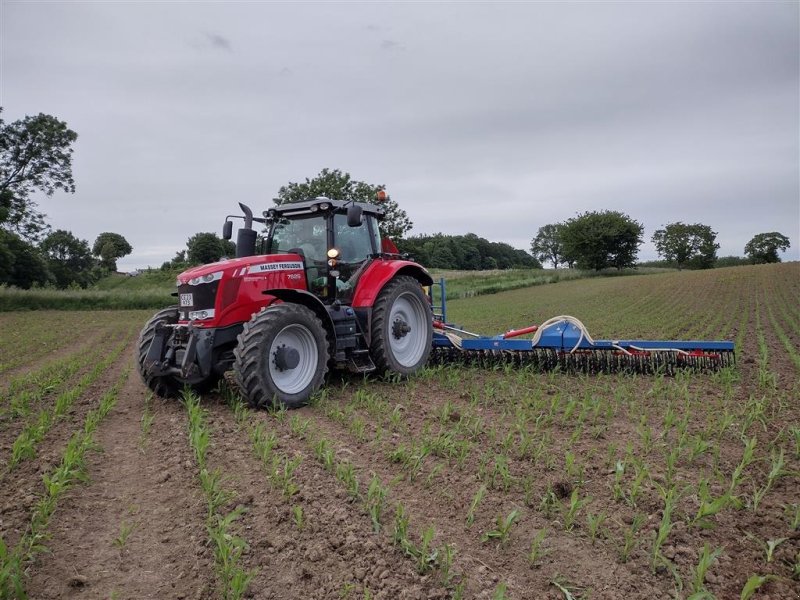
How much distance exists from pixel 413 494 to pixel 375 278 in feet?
11.7

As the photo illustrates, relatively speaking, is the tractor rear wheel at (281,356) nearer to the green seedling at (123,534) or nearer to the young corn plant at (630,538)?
the green seedling at (123,534)

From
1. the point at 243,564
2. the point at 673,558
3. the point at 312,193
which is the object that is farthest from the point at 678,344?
the point at 312,193

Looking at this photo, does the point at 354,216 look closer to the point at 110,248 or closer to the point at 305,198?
the point at 305,198

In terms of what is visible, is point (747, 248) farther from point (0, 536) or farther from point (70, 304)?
point (0, 536)

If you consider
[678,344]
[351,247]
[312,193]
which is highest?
[312,193]

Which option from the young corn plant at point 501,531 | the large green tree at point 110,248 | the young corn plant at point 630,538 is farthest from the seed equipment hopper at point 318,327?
the large green tree at point 110,248

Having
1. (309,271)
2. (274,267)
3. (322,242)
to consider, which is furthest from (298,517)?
(322,242)

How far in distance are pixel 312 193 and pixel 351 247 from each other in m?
20.8

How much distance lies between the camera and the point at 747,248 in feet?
272

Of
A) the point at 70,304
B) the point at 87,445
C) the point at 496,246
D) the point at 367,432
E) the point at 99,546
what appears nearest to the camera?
the point at 99,546

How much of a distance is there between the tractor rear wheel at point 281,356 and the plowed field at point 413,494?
0.20 meters

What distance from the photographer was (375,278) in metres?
6.65

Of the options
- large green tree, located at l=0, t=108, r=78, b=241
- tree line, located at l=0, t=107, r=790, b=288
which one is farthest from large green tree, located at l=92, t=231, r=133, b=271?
large green tree, located at l=0, t=108, r=78, b=241

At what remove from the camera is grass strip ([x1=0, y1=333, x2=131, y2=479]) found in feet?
13.2
